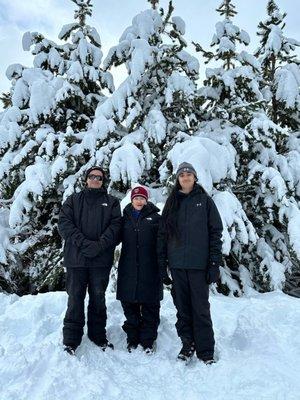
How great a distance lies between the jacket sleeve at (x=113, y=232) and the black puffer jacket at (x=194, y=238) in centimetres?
52

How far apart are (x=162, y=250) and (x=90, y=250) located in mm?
841

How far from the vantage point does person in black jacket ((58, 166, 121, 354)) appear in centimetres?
486

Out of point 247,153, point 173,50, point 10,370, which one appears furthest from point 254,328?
point 173,50

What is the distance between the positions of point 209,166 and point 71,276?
3665mm

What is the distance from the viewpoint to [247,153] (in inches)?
368

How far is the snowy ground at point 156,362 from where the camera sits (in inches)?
155

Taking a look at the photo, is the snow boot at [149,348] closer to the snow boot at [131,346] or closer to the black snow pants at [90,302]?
the snow boot at [131,346]

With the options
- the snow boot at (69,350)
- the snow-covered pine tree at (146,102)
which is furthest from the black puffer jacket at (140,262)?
the snow-covered pine tree at (146,102)

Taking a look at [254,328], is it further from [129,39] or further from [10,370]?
[129,39]

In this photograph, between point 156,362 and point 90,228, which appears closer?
point 156,362

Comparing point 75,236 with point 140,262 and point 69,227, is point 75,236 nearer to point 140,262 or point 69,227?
point 69,227

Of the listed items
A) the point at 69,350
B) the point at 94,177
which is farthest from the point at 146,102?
the point at 69,350

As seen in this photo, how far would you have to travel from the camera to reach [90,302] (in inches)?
201

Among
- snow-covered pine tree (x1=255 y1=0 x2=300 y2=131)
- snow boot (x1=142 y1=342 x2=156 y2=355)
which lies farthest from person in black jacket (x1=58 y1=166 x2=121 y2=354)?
snow-covered pine tree (x1=255 y1=0 x2=300 y2=131)
